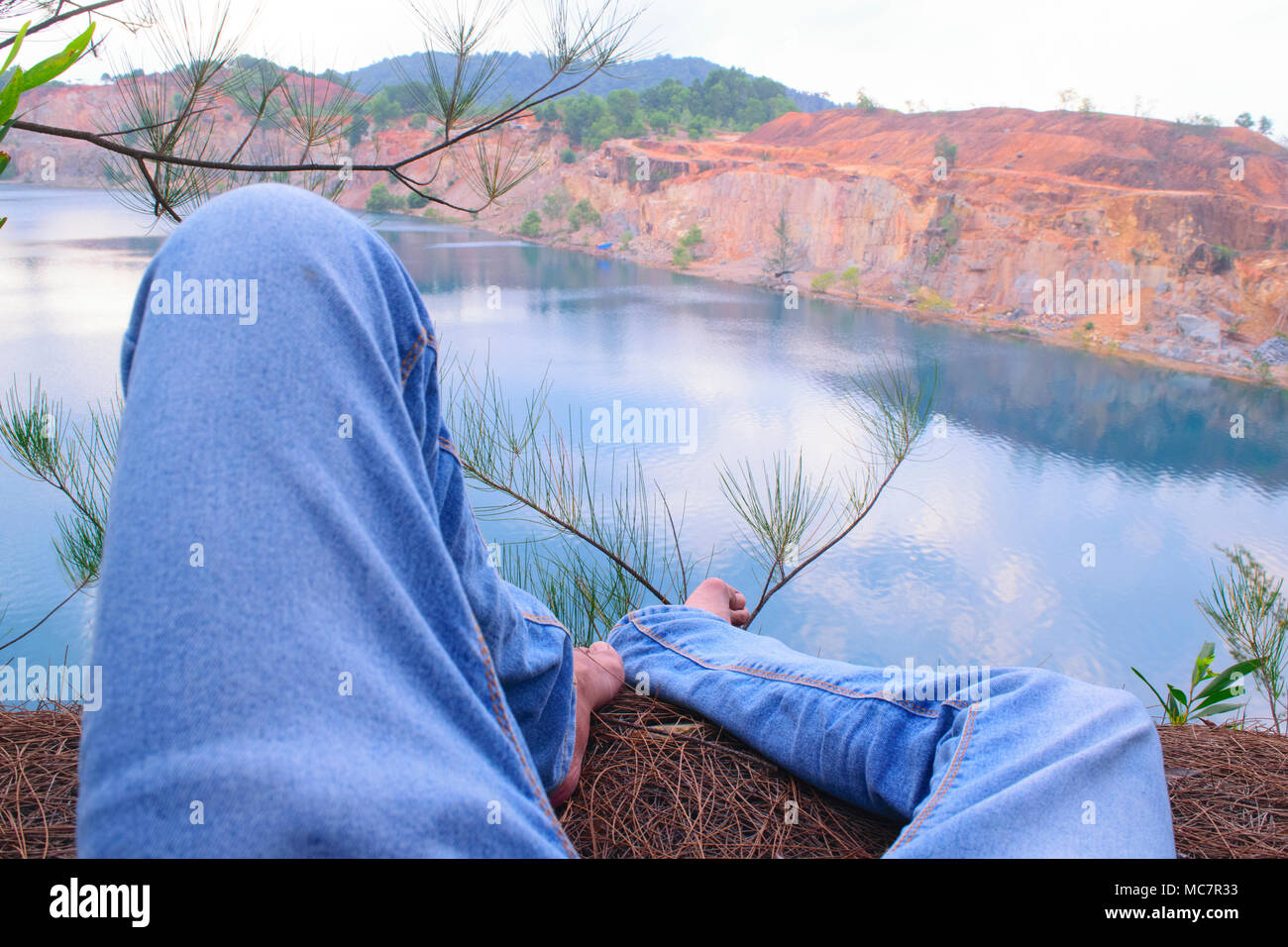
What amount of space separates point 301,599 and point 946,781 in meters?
0.49

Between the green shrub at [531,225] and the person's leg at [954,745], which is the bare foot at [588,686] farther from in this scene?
the green shrub at [531,225]

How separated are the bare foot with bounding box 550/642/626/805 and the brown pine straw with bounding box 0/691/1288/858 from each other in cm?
2

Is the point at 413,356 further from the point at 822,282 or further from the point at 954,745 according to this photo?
the point at 822,282

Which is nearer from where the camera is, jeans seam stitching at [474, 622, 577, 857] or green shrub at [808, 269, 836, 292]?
jeans seam stitching at [474, 622, 577, 857]

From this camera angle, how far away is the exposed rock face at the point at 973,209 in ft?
26.1

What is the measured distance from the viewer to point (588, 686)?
2.65 feet

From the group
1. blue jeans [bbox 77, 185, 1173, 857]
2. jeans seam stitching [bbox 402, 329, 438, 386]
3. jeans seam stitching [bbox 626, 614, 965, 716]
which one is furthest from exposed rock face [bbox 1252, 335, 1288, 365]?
jeans seam stitching [bbox 402, 329, 438, 386]

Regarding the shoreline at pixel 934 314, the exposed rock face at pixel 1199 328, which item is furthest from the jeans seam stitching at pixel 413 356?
the exposed rock face at pixel 1199 328

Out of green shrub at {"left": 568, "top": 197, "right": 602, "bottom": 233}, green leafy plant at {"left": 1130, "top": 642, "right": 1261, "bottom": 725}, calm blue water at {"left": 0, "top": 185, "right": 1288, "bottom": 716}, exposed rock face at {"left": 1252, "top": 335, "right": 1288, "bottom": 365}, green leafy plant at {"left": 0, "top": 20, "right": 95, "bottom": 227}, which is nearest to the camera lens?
green leafy plant at {"left": 0, "top": 20, "right": 95, "bottom": 227}

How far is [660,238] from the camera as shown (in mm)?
11523

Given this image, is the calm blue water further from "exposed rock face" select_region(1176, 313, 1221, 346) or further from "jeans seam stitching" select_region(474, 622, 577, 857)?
"jeans seam stitching" select_region(474, 622, 577, 857)

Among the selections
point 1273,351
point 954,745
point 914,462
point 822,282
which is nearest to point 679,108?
point 822,282

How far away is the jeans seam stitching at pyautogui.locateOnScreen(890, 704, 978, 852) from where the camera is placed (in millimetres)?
560
